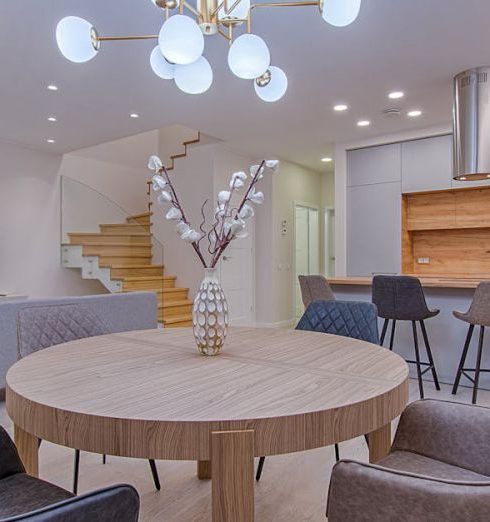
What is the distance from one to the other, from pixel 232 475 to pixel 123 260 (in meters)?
5.35

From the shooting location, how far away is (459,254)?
5.61 meters

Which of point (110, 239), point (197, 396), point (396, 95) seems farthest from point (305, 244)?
point (197, 396)

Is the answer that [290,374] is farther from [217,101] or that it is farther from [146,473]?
[217,101]

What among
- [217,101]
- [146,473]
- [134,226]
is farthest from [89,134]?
[146,473]

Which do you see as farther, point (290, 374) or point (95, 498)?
point (290, 374)

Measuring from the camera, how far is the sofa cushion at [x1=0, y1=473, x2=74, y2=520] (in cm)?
105

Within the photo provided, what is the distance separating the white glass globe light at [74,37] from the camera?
1917 mm

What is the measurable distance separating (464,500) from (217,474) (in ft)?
1.58

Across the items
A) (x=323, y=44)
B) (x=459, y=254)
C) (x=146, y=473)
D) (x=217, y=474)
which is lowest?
(x=146, y=473)

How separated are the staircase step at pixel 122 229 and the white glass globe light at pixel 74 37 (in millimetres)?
4334

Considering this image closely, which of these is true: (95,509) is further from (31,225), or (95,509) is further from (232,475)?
(31,225)

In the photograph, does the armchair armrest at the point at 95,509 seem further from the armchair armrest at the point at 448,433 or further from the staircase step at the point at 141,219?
the staircase step at the point at 141,219

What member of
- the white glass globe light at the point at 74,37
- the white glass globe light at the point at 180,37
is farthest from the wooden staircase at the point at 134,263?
the white glass globe light at the point at 180,37

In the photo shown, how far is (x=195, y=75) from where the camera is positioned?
214 cm
